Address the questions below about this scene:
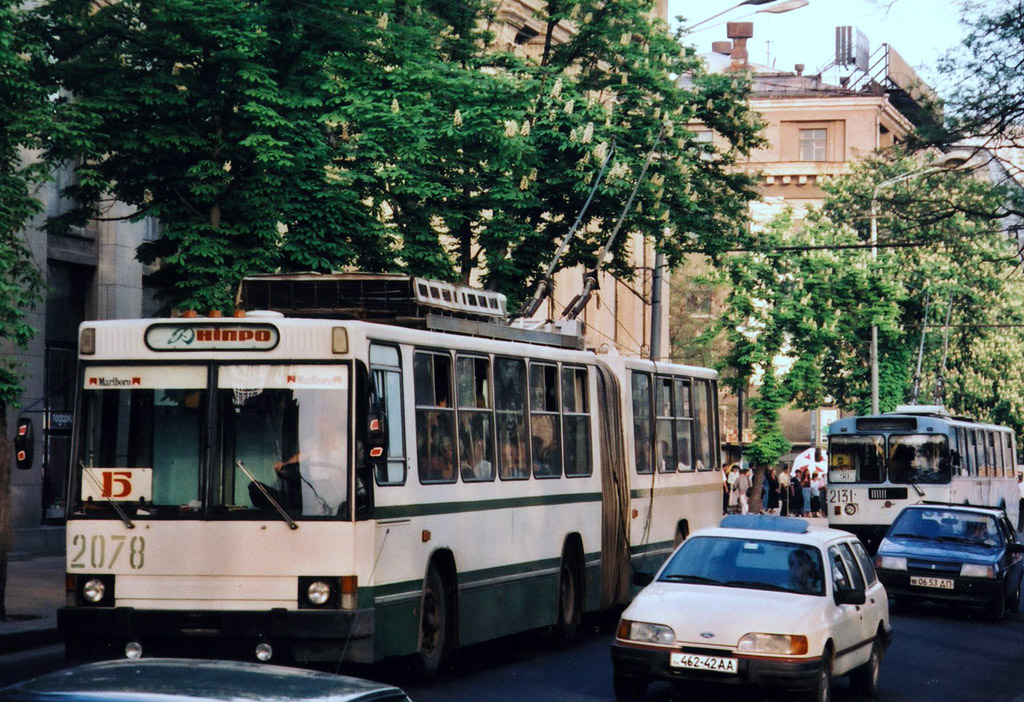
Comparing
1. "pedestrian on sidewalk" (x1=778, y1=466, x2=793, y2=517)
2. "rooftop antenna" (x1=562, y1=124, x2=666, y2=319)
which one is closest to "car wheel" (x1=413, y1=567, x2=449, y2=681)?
"rooftop antenna" (x1=562, y1=124, x2=666, y2=319)

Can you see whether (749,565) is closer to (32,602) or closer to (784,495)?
(32,602)

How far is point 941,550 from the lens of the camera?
73.2 feet

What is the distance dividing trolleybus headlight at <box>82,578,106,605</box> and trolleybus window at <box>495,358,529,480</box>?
3935 mm

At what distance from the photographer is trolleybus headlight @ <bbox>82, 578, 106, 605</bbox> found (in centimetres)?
1183

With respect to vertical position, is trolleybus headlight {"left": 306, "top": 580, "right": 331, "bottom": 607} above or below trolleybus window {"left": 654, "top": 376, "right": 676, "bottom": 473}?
below

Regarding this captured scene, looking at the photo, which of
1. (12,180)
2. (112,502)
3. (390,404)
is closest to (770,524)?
(390,404)

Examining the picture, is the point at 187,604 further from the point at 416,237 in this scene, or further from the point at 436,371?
the point at 416,237

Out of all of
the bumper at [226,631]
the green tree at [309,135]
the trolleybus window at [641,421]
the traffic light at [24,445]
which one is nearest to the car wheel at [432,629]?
the bumper at [226,631]

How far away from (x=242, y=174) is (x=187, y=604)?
1049 cm

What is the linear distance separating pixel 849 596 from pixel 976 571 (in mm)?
9569

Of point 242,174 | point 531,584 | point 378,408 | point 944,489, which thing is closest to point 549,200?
point 242,174

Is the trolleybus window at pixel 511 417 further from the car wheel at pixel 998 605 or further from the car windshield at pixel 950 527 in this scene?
the car windshield at pixel 950 527

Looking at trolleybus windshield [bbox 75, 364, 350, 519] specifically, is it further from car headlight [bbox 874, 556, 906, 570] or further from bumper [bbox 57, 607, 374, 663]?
car headlight [bbox 874, 556, 906, 570]

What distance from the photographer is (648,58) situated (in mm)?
31766
